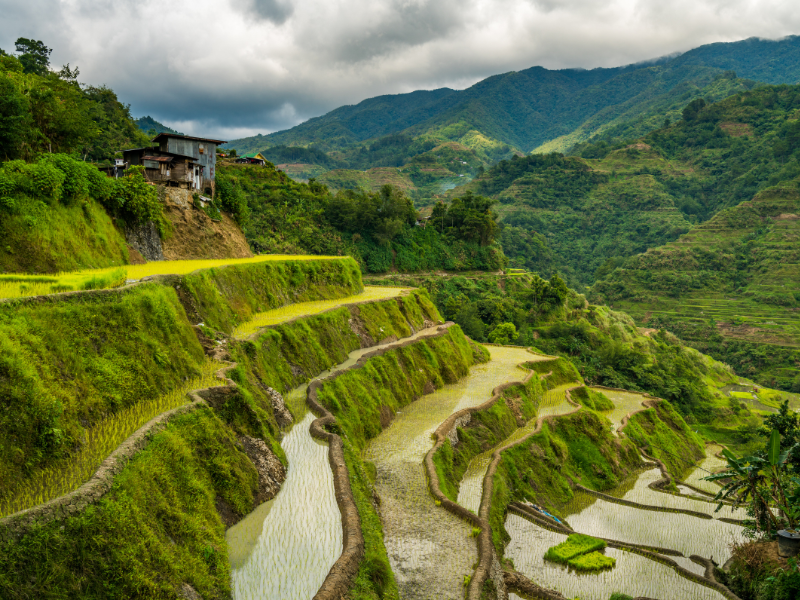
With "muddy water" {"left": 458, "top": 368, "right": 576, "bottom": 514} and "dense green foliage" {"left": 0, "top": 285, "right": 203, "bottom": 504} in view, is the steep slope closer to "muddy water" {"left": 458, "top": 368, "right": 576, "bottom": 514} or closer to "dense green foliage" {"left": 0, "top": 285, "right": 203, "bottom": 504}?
"muddy water" {"left": 458, "top": 368, "right": 576, "bottom": 514}

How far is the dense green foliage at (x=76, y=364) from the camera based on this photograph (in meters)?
7.96

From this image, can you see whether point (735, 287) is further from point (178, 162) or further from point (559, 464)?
point (178, 162)

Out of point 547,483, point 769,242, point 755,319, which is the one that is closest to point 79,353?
point 547,483

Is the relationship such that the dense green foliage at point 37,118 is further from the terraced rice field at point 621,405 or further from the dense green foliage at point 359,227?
the terraced rice field at point 621,405

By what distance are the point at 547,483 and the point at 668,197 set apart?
12388 cm

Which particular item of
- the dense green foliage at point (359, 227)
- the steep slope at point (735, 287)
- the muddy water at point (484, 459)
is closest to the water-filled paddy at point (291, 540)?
the muddy water at point (484, 459)

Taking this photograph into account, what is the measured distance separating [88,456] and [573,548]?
14565 millimetres

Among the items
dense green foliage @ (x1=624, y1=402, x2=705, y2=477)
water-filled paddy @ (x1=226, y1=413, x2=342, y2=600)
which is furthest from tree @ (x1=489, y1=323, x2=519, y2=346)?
water-filled paddy @ (x1=226, y1=413, x2=342, y2=600)

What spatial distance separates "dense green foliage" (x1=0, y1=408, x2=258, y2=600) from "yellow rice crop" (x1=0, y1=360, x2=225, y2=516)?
55cm

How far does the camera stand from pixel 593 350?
178 ft

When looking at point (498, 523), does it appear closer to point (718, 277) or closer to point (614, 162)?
point (718, 277)

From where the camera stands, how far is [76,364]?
9828 millimetres

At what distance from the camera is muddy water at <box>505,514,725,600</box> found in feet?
50.9

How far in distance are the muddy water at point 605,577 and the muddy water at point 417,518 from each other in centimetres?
381
